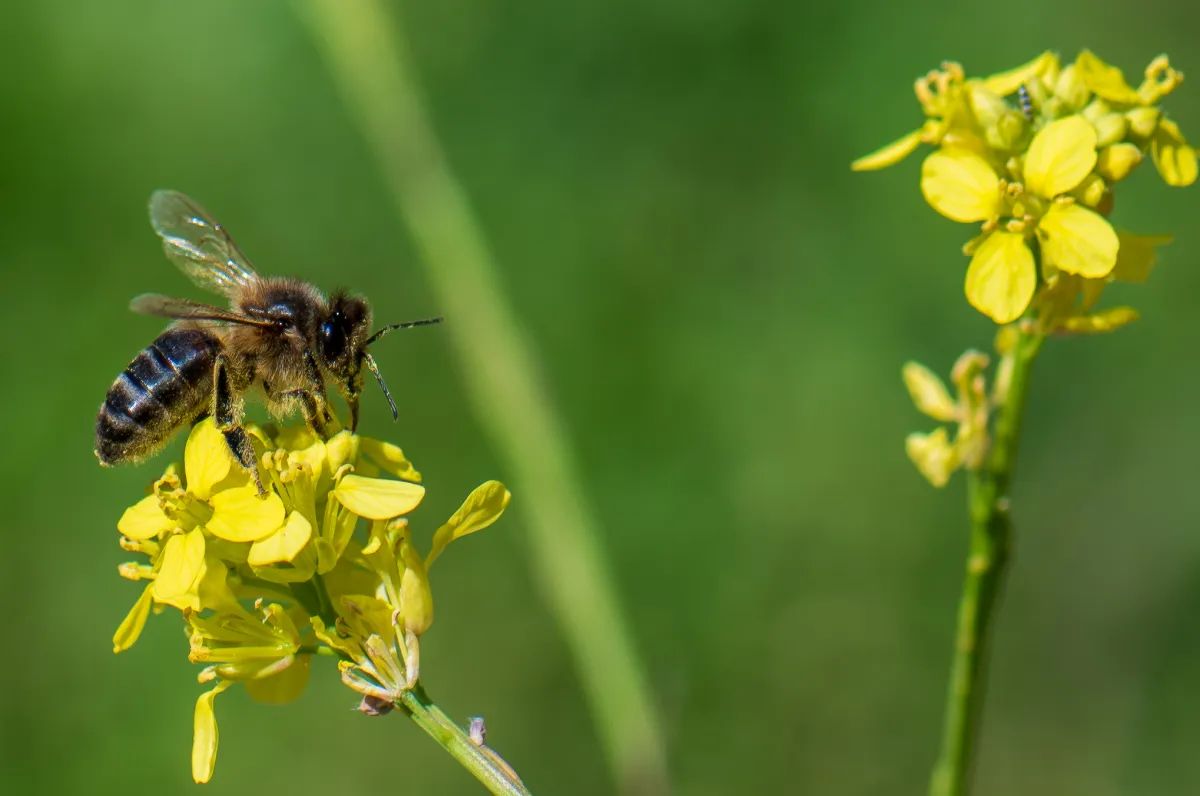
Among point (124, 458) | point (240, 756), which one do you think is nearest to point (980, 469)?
point (124, 458)

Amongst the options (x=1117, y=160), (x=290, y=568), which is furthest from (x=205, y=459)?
(x=1117, y=160)

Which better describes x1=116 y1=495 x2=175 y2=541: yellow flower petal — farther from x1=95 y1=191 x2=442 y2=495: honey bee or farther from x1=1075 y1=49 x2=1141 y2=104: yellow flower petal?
x1=1075 y1=49 x2=1141 y2=104: yellow flower petal

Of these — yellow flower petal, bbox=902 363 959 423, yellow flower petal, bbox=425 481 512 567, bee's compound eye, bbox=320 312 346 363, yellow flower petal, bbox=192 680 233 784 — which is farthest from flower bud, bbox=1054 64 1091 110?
yellow flower petal, bbox=192 680 233 784

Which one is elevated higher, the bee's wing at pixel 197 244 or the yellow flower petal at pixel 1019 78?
the bee's wing at pixel 197 244

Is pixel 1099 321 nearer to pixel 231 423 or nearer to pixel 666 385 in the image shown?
pixel 231 423

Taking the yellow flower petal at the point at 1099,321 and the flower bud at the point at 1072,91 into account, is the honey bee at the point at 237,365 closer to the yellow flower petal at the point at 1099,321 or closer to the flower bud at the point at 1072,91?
the yellow flower petal at the point at 1099,321

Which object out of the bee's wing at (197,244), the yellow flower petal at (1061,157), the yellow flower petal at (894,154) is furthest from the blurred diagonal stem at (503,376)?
the yellow flower petal at (1061,157)

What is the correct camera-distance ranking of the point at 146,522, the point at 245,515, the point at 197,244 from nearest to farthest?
1. the point at 245,515
2. the point at 146,522
3. the point at 197,244
